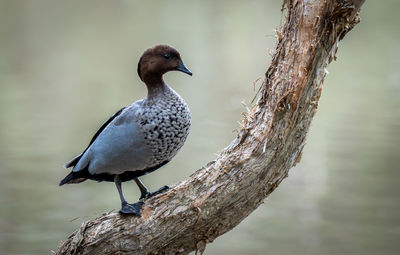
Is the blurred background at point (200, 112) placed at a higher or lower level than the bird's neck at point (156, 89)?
higher

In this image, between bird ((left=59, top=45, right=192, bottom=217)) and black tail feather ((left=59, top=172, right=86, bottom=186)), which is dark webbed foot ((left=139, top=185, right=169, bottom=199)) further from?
black tail feather ((left=59, top=172, right=86, bottom=186))

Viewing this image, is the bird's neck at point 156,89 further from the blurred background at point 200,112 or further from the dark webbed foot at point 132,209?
the blurred background at point 200,112

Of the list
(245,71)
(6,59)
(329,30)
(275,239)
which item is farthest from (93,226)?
(6,59)

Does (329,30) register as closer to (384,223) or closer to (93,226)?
(93,226)

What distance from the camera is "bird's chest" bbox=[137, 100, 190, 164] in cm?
341

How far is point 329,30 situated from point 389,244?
416cm

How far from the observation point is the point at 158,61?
346 cm

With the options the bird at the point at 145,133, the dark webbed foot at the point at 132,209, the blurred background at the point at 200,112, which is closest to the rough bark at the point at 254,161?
the dark webbed foot at the point at 132,209

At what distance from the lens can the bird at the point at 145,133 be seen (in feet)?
11.2

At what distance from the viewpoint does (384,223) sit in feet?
23.2

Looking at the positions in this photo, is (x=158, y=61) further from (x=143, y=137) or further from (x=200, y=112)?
(x=200, y=112)

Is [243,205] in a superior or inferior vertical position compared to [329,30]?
inferior

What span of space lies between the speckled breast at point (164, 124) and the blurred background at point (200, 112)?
2.51 feet

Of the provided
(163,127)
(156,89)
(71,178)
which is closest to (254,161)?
(163,127)
